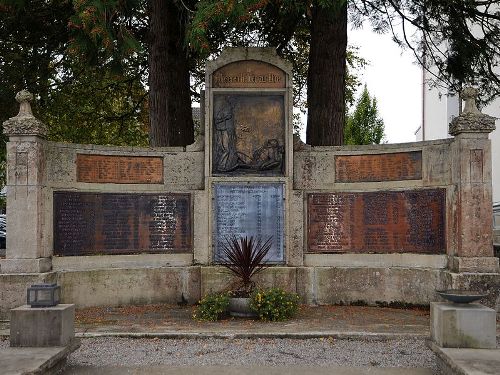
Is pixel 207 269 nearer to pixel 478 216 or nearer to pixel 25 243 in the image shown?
pixel 25 243

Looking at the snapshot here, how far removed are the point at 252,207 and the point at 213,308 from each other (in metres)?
2.18

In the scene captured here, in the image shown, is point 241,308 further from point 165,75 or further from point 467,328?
point 165,75

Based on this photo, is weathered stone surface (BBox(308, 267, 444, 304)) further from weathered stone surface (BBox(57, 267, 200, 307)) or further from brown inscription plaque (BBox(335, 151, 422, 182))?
weathered stone surface (BBox(57, 267, 200, 307))

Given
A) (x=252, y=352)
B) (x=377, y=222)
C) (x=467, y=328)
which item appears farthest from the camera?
(x=377, y=222)

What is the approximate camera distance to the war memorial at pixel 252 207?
10305 millimetres

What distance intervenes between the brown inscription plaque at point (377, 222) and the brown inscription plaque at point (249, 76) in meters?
2.16

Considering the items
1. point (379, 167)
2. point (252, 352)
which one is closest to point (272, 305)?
point (252, 352)

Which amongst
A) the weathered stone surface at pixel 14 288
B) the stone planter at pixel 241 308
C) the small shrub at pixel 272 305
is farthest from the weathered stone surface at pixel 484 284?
the weathered stone surface at pixel 14 288

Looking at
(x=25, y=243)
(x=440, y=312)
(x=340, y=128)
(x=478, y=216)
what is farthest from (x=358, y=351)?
(x=340, y=128)

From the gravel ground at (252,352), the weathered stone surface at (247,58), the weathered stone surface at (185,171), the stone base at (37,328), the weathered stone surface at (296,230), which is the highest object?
the weathered stone surface at (247,58)

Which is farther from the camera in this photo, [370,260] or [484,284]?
[370,260]

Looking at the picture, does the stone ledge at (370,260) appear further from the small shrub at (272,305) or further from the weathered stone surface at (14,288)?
the weathered stone surface at (14,288)

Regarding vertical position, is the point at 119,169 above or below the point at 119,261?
above

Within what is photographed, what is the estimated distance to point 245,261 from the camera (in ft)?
32.0
